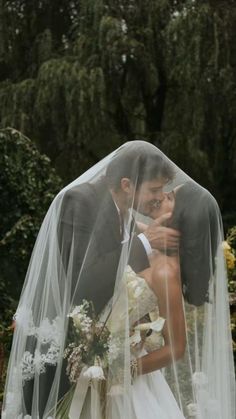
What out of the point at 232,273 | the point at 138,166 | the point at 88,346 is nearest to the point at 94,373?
the point at 88,346

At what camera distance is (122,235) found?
189cm

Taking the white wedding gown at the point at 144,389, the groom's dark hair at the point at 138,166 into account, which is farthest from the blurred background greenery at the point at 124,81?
the white wedding gown at the point at 144,389

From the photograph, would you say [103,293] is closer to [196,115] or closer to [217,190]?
[196,115]

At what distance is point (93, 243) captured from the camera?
6.10 feet

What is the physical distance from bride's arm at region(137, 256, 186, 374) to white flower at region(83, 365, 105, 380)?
114 millimetres

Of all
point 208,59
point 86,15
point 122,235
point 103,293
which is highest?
point 86,15

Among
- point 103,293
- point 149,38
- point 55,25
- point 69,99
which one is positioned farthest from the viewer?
point 55,25

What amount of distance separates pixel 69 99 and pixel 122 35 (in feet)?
3.23

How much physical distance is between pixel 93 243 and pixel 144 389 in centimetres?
41

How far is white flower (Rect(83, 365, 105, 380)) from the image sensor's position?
1.80m

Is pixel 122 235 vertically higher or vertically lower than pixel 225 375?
higher

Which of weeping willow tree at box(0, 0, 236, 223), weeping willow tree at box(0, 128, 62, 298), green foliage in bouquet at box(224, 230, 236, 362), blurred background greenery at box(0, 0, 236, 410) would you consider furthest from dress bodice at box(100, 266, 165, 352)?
weeping willow tree at box(0, 0, 236, 223)

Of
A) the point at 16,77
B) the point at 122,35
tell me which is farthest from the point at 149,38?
the point at 16,77

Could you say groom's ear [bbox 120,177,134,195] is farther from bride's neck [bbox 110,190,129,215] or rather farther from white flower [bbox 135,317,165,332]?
white flower [bbox 135,317,165,332]
